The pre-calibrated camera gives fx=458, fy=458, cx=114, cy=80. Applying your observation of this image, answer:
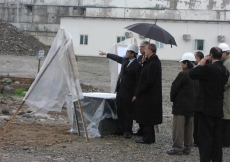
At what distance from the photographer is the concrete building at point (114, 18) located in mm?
47469

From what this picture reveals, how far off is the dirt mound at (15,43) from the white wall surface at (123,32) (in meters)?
4.61

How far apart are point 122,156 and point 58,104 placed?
75.4 inches

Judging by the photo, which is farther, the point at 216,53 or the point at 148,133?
the point at 148,133

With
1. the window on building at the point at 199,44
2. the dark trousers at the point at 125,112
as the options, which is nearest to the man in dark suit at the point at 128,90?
the dark trousers at the point at 125,112

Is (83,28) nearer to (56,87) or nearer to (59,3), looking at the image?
(59,3)

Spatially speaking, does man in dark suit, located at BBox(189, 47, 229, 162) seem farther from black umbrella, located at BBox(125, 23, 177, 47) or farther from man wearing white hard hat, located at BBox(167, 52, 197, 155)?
black umbrella, located at BBox(125, 23, 177, 47)

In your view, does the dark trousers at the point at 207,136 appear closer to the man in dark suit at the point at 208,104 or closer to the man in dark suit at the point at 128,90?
the man in dark suit at the point at 208,104

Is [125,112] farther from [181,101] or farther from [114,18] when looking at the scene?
[114,18]

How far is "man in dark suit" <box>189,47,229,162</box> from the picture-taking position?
6.75 meters

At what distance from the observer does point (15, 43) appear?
4556cm

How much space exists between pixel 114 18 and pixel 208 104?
42843 mm

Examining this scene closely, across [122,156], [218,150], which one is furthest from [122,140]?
[218,150]

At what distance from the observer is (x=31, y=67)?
96.9ft

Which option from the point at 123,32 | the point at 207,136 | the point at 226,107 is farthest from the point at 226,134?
the point at 123,32
